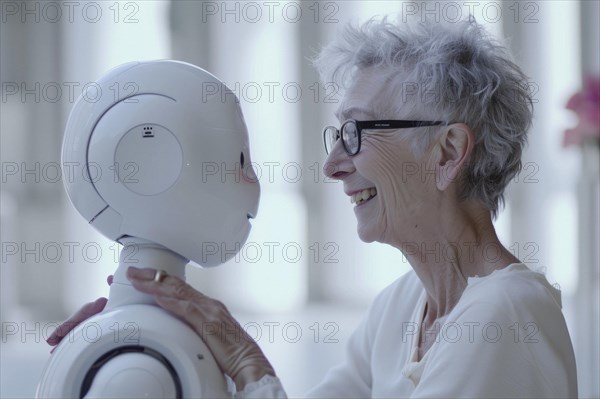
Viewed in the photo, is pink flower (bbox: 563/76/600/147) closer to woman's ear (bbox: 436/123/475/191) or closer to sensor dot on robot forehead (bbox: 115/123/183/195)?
woman's ear (bbox: 436/123/475/191)

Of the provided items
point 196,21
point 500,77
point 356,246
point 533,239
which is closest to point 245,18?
point 196,21

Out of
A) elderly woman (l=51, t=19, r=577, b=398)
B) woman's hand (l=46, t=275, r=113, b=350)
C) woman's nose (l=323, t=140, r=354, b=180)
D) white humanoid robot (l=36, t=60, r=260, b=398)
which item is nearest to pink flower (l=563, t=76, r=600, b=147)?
elderly woman (l=51, t=19, r=577, b=398)

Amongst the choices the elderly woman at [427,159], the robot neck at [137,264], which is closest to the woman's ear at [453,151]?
the elderly woman at [427,159]

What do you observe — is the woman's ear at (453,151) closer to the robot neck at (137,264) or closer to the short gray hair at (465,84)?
the short gray hair at (465,84)

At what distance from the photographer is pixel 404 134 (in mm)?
1423

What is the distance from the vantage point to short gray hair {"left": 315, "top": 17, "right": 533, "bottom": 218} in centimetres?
142

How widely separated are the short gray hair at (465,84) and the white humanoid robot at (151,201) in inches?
18.3

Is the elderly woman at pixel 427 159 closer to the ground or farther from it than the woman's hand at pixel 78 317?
farther from it

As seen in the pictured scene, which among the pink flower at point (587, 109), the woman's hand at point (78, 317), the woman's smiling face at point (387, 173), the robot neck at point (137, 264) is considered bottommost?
the woman's hand at point (78, 317)

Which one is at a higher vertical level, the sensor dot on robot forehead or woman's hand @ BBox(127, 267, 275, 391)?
the sensor dot on robot forehead

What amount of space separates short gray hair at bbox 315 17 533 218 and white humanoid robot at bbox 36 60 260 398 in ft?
1.52

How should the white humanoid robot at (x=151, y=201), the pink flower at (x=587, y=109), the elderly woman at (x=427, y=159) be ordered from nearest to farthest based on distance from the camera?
1. the white humanoid robot at (x=151, y=201)
2. the elderly woman at (x=427, y=159)
3. the pink flower at (x=587, y=109)

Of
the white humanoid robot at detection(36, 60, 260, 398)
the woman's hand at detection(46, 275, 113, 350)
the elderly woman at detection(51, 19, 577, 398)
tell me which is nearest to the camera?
the white humanoid robot at detection(36, 60, 260, 398)

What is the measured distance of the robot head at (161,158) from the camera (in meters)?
0.99
